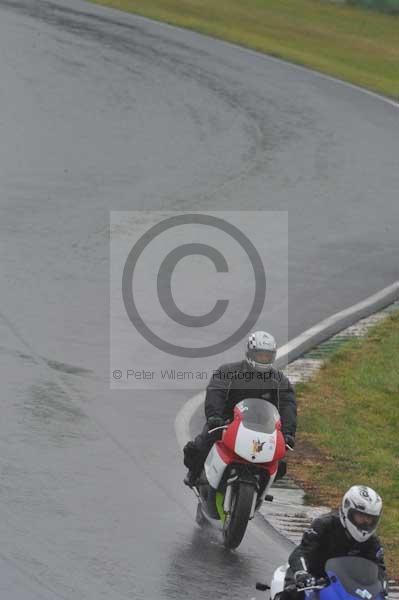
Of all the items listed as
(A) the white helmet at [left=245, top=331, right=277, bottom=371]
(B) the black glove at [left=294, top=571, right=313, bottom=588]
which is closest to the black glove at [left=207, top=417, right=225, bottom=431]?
(A) the white helmet at [left=245, top=331, right=277, bottom=371]

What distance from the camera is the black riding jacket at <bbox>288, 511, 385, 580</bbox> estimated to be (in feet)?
30.2

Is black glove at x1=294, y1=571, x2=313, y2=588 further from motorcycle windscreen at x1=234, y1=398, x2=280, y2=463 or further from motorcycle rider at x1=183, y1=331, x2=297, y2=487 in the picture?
motorcycle rider at x1=183, y1=331, x2=297, y2=487

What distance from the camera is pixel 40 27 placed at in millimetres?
36094

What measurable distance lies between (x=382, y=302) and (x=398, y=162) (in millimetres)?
8835

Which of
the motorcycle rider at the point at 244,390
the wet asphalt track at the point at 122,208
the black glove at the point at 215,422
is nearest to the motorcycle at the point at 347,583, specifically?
the wet asphalt track at the point at 122,208

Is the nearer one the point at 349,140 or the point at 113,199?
the point at 113,199

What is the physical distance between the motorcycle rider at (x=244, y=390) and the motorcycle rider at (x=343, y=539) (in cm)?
268

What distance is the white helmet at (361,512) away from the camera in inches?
353

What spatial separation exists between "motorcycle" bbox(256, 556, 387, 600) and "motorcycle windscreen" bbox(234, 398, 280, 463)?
242 cm

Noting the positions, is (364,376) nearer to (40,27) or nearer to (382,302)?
(382,302)

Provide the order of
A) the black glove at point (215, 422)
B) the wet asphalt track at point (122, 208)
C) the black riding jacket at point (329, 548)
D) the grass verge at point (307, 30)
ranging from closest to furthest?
the black riding jacket at point (329, 548) < the wet asphalt track at point (122, 208) < the black glove at point (215, 422) < the grass verge at point (307, 30)

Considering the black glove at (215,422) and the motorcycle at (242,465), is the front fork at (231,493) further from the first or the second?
the black glove at (215,422)

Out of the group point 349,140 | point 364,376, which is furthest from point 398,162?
point 364,376

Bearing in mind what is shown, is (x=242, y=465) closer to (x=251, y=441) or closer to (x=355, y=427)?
(x=251, y=441)
